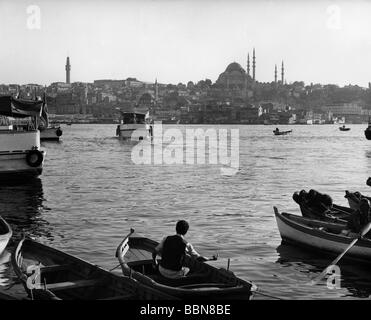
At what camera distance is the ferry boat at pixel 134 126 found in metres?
87.8

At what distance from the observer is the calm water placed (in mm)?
15594

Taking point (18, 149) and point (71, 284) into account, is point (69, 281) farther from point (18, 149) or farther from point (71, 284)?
point (18, 149)

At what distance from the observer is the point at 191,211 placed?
25.0 metres

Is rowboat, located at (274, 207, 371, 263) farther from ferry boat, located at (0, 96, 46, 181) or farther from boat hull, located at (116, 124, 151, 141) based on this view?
boat hull, located at (116, 124, 151, 141)

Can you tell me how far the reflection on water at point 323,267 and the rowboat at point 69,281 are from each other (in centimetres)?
534

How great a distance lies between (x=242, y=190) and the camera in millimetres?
32562

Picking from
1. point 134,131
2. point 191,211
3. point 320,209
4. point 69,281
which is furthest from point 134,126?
point 69,281

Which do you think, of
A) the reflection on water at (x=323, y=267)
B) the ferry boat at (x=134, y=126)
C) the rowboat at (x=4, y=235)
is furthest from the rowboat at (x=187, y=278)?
the ferry boat at (x=134, y=126)

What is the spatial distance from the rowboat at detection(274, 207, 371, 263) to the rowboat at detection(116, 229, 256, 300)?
16.4 feet

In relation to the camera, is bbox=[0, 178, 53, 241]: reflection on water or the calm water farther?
bbox=[0, 178, 53, 241]: reflection on water

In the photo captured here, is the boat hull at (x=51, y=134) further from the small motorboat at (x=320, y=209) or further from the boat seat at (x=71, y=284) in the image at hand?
the boat seat at (x=71, y=284)

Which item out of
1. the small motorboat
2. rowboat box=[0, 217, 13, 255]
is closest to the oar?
the small motorboat
